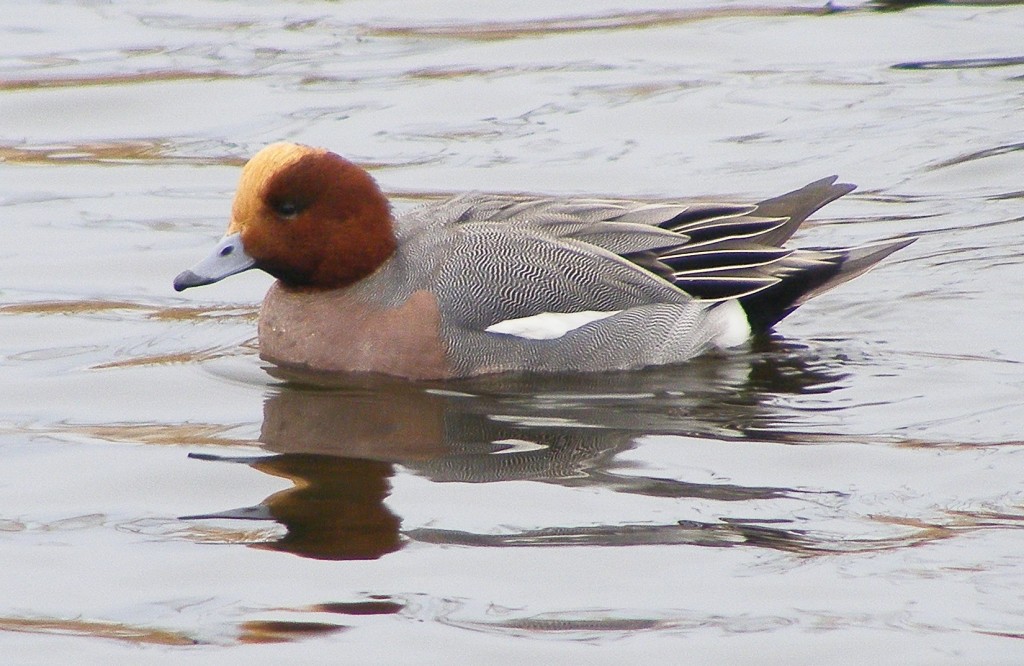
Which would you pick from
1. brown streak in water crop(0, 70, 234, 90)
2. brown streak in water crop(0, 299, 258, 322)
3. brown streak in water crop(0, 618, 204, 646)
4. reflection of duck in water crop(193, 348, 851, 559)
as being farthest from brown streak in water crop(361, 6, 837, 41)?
brown streak in water crop(0, 618, 204, 646)

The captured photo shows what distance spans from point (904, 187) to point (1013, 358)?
8.69 ft

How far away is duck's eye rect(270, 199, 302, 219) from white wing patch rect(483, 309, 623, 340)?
0.85 metres

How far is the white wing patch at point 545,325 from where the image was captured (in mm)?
6688

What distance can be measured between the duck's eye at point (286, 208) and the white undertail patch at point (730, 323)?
5.57 ft

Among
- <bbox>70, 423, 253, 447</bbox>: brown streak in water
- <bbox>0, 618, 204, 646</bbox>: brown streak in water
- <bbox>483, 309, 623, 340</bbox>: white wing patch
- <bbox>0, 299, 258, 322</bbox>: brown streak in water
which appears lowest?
<bbox>0, 618, 204, 646</bbox>: brown streak in water

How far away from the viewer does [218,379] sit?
678 centimetres

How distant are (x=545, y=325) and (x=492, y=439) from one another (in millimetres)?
852

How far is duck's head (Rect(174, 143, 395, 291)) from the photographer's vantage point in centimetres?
667

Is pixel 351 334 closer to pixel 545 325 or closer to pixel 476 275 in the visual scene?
pixel 476 275

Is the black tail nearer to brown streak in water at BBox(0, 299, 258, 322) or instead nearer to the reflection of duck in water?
the reflection of duck in water

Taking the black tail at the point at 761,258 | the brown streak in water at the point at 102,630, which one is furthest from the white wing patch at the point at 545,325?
the brown streak in water at the point at 102,630

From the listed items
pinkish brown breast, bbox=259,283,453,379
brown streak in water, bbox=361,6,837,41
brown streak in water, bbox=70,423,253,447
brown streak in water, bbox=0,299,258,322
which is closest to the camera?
brown streak in water, bbox=70,423,253,447

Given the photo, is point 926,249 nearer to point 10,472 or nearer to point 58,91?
point 10,472

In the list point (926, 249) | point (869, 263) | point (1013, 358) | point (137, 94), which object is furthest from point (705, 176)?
point (137, 94)
